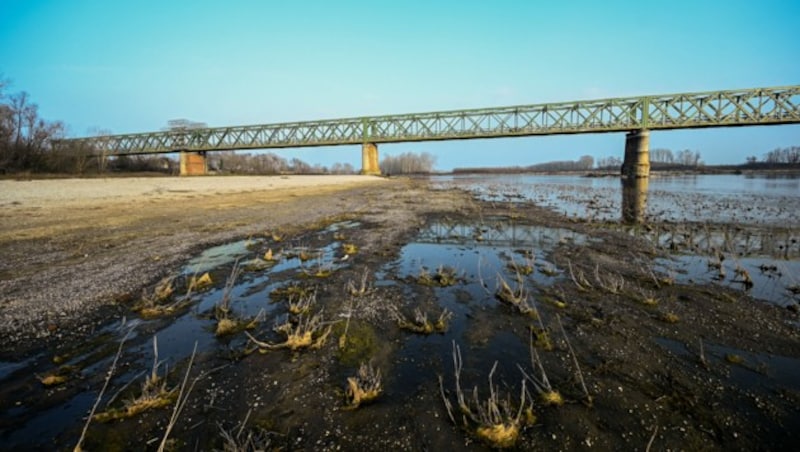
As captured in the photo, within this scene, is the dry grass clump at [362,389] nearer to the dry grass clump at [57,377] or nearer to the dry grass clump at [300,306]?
the dry grass clump at [300,306]

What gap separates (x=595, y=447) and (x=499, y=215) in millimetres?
13776

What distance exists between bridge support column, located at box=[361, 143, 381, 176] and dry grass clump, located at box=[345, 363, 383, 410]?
228 feet

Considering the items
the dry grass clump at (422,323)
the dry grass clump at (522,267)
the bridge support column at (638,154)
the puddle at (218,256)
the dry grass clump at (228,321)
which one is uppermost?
the bridge support column at (638,154)

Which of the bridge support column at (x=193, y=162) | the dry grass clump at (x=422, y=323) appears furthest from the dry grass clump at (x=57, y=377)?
the bridge support column at (x=193, y=162)

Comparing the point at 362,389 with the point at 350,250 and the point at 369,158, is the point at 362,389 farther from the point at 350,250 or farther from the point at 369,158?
the point at 369,158

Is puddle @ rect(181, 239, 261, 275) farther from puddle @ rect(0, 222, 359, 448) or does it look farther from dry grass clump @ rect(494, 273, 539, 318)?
dry grass clump @ rect(494, 273, 539, 318)

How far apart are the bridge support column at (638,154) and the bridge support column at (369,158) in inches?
1843

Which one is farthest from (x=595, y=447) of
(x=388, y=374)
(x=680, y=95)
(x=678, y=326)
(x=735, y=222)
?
(x=680, y=95)

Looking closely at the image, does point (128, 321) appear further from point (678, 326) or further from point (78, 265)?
point (678, 326)

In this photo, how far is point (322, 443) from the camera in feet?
8.98

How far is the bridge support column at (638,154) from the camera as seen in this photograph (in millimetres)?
47844

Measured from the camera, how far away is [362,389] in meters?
3.34

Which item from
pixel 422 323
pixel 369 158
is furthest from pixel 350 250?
pixel 369 158

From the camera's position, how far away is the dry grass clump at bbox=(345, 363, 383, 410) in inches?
126
